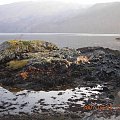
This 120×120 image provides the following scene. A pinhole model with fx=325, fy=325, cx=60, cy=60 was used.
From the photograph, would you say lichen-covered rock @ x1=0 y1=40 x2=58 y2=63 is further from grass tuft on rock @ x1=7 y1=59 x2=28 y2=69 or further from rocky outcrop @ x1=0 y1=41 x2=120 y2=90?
grass tuft on rock @ x1=7 y1=59 x2=28 y2=69

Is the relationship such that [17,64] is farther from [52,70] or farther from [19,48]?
[19,48]

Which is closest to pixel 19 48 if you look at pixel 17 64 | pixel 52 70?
pixel 17 64

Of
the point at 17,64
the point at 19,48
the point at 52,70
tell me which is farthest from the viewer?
the point at 19,48

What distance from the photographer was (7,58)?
28812 millimetres

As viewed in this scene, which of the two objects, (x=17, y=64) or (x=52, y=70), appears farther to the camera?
(x=17, y=64)

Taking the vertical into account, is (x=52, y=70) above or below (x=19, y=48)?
below

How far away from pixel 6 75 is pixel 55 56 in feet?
18.2

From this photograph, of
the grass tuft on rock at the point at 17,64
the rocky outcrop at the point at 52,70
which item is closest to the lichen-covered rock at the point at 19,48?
the rocky outcrop at the point at 52,70

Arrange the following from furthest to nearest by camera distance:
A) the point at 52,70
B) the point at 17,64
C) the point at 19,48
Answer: the point at 19,48
the point at 17,64
the point at 52,70

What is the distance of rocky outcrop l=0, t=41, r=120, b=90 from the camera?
21.8 m

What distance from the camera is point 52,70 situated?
80.3 ft

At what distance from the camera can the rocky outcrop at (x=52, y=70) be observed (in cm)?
2181

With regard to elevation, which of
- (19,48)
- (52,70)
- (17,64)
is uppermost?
(19,48)

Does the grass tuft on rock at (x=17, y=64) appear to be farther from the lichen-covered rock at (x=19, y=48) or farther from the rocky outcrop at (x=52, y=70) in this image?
the lichen-covered rock at (x=19, y=48)
